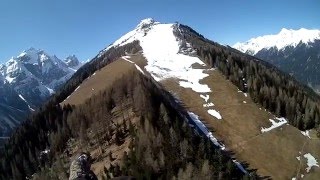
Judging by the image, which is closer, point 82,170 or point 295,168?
point 82,170

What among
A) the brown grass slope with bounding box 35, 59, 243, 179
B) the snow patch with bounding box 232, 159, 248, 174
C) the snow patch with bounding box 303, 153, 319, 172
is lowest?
the snow patch with bounding box 303, 153, 319, 172

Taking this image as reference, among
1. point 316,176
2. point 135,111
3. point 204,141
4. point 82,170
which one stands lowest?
point 316,176

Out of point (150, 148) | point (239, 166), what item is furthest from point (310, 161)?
point (150, 148)

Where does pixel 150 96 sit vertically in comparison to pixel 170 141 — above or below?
above

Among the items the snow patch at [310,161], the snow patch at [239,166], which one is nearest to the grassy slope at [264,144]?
the snow patch at [310,161]

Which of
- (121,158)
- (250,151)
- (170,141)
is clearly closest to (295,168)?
(250,151)

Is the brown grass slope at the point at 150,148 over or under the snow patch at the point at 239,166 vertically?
over

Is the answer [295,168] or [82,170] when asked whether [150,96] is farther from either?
[82,170]

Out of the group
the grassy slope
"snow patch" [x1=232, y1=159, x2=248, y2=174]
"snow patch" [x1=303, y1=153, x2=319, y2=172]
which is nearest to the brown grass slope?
"snow patch" [x1=232, y1=159, x2=248, y2=174]

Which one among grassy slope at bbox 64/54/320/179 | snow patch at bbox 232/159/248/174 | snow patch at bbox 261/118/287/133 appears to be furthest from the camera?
snow patch at bbox 261/118/287/133

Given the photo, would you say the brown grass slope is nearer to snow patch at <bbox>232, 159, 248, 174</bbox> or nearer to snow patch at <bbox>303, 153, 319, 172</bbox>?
snow patch at <bbox>232, 159, 248, 174</bbox>

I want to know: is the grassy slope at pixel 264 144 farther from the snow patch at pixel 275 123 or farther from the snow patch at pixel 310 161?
the snow patch at pixel 275 123
